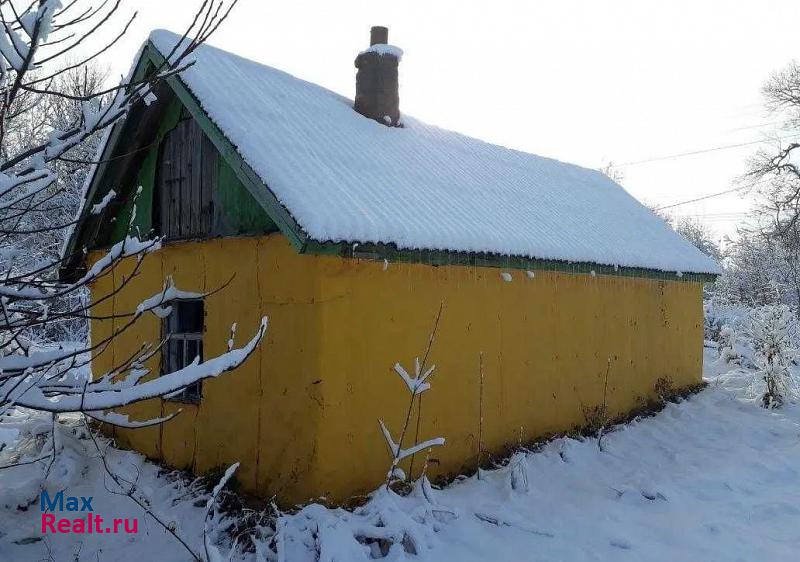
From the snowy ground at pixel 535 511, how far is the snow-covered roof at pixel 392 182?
2382 mm

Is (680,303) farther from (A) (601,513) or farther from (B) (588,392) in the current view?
(A) (601,513)

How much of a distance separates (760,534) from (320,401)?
14.1 feet

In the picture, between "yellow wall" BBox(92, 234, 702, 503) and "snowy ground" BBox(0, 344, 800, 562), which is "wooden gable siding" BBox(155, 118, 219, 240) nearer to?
"yellow wall" BBox(92, 234, 702, 503)

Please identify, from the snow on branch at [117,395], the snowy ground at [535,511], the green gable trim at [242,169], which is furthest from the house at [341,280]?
the snow on branch at [117,395]

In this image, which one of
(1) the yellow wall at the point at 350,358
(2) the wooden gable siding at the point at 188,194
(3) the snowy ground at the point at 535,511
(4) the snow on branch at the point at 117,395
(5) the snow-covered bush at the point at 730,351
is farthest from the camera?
(5) the snow-covered bush at the point at 730,351

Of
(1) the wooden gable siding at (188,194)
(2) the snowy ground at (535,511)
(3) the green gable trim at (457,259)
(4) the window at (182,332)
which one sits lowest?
(2) the snowy ground at (535,511)

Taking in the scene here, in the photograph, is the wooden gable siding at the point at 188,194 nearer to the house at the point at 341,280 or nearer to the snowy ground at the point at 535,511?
the house at the point at 341,280

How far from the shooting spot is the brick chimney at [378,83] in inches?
357

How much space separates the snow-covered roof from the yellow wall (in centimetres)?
45

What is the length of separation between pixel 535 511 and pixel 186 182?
5.21 m

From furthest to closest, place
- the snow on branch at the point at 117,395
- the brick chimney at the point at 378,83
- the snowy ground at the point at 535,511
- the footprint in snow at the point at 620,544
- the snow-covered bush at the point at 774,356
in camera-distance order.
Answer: the snow-covered bush at the point at 774,356, the brick chimney at the point at 378,83, the footprint in snow at the point at 620,544, the snowy ground at the point at 535,511, the snow on branch at the point at 117,395

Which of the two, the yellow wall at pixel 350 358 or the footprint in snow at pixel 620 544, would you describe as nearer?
the footprint in snow at pixel 620 544

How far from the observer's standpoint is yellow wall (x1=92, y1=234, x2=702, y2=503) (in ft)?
17.6

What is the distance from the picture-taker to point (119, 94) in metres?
2.30
